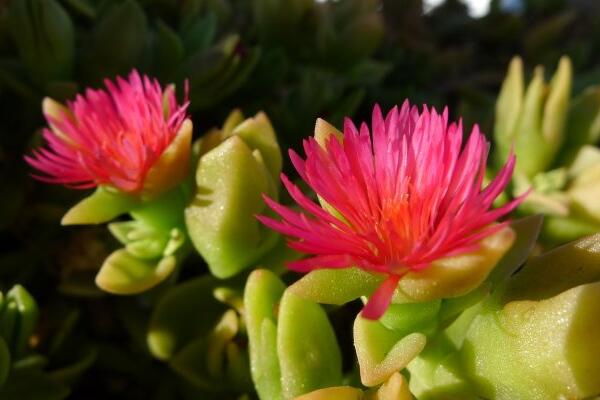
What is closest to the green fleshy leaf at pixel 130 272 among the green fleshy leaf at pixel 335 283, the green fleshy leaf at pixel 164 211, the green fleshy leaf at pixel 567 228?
the green fleshy leaf at pixel 164 211

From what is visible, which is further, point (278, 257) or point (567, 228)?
point (567, 228)

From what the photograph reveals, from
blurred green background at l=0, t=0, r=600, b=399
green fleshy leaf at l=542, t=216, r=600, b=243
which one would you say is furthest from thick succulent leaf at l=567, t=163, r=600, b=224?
blurred green background at l=0, t=0, r=600, b=399

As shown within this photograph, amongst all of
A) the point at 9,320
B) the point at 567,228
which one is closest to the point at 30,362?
the point at 9,320

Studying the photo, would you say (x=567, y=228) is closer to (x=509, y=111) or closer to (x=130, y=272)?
(x=509, y=111)

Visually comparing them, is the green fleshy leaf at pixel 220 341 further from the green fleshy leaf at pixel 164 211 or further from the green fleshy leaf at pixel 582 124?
the green fleshy leaf at pixel 582 124

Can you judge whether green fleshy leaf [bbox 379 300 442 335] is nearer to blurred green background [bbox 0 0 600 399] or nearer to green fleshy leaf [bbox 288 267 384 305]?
green fleshy leaf [bbox 288 267 384 305]

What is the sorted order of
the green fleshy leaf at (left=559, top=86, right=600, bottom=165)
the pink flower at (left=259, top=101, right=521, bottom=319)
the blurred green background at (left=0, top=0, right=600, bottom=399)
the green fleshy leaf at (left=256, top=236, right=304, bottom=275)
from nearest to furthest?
the pink flower at (left=259, top=101, right=521, bottom=319) < the green fleshy leaf at (left=256, top=236, right=304, bottom=275) < the blurred green background at (left=0, top=0, right=600, bottom=399) < the green fleshy leaf at (left=559, top=86, right=600, bottom=165)

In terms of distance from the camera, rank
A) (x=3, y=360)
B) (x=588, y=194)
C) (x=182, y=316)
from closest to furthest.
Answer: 1. (x=3, y=360)
2. (x=182, y=316)
3. (x=588, y=194)
